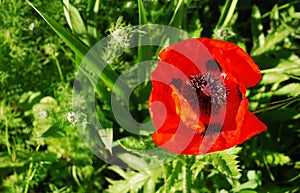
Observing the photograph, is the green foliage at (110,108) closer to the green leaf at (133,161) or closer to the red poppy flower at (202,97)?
the green leaf at (133,161)

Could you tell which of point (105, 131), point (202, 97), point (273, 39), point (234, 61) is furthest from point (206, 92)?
point (273, 39)

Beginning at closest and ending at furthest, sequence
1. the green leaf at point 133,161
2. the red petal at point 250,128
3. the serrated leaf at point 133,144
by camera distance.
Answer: the red petal at point 250,128 < the serrated leaf at point 133,144 < the green leaf at point 133,161

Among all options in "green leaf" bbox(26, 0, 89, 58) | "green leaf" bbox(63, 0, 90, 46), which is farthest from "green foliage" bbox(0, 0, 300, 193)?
"green leaf" bbox(26, 0, 89, 58)

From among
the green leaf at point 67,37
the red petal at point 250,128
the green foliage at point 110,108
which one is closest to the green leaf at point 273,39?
the green foliage at point 110,108

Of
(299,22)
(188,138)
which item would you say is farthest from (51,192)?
(299,22)

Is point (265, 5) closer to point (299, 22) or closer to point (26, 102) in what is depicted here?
point (299, 22)

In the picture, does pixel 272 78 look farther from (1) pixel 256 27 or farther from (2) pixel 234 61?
(2) pixel 234 61

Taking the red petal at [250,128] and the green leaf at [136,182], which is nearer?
the red petal at [250,128]
